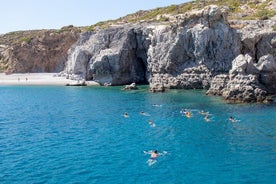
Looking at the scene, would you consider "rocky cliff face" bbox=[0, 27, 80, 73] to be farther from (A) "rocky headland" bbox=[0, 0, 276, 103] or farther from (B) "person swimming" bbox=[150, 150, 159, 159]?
(B) "person swimming" bbox=[150, 150, 159, 159]

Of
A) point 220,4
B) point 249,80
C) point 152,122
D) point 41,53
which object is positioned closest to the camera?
point 152,122

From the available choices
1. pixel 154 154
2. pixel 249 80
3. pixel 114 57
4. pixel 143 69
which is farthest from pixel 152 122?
pixel 143 69

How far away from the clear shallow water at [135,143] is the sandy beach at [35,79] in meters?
38.6

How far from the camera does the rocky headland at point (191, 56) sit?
55.8 m

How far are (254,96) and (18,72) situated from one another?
76861mm

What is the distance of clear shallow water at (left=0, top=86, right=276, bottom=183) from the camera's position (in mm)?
23266

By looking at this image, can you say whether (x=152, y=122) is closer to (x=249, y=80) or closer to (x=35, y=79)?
(x=249, y=80)

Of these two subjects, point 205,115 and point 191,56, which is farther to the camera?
point 191,56

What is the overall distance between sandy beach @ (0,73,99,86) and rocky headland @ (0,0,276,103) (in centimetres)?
317

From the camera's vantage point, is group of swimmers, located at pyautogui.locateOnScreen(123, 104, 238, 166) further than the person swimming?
No

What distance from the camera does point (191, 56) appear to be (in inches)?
2776

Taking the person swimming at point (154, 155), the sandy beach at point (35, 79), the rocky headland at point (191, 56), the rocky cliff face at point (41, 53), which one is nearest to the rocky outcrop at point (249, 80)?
the rocky headland at point (191, 56)

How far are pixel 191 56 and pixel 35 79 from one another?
48007mm

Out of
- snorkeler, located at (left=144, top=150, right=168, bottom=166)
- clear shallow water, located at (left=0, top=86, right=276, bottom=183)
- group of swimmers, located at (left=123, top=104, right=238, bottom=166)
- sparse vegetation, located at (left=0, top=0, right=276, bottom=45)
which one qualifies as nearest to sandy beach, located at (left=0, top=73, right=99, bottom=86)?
sparse vegetation, located at (left=0, top=0, right=276, bottom=45)
